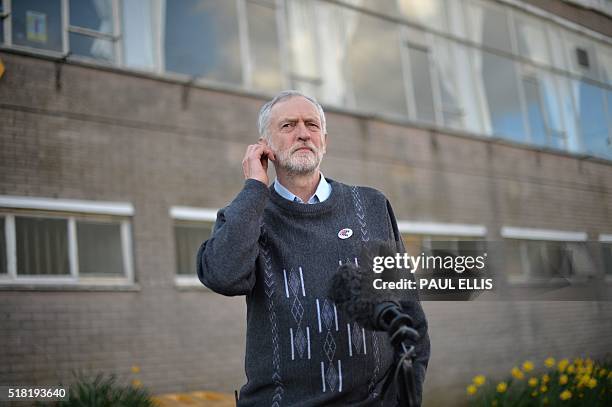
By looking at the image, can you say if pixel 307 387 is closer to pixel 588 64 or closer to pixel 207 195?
pixel 207 195

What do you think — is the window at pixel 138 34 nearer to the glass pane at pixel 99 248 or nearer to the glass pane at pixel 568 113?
the glass pane at pixel 99 248

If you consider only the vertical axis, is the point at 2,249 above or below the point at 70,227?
below

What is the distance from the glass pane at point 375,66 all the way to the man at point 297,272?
8868 mm

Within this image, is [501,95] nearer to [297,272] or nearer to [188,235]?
[188,235]

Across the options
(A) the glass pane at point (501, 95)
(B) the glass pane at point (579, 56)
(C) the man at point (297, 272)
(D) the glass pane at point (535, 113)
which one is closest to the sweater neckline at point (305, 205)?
(C) the man at point (297, 272)

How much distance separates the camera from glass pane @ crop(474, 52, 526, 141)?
13.3m

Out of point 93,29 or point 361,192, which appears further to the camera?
point 93,29

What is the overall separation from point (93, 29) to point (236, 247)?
24.1 ft

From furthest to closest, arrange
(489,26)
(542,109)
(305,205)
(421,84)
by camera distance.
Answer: (542,109), (489,26), (421,84), (305,205)

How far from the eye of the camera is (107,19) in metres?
8.91

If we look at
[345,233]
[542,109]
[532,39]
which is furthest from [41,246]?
[532,39]

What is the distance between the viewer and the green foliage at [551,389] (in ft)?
20.8

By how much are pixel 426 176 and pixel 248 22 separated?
12.8 feet

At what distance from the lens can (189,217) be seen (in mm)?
8883
